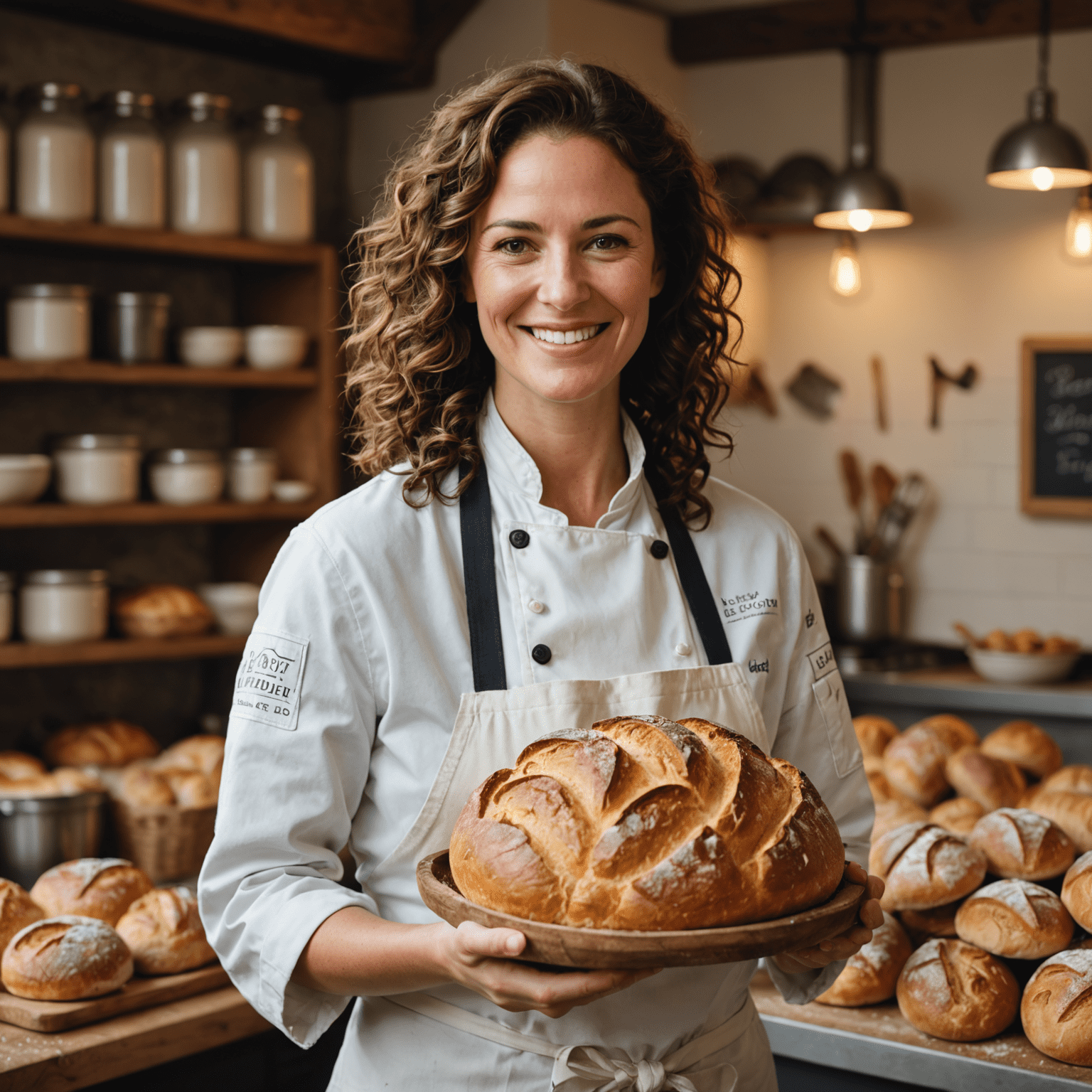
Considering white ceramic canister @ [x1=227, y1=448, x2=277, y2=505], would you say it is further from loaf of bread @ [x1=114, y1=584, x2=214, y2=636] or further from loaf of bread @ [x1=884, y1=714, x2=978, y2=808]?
loaf of bread @ [x1=884, y1=714, x2=978, y2=808]

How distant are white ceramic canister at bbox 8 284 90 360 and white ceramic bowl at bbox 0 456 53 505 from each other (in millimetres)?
246

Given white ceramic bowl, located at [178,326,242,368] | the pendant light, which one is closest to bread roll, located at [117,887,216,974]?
white ceramic bowl, located at [178,326,242,368]

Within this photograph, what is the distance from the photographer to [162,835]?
8.44ft

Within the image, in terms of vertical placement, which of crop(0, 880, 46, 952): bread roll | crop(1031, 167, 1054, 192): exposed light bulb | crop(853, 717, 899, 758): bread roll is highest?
crop(1031, 167, 1054, 192): exposed light bulb

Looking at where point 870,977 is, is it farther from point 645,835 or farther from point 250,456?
point 250,456

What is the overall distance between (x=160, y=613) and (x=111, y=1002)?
141cm

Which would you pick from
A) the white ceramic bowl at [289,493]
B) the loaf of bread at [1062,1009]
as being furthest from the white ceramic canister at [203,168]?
the loaf of bread at [1062,1009]

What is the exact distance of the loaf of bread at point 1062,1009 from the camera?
1.72m

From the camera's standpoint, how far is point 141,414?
3.66m

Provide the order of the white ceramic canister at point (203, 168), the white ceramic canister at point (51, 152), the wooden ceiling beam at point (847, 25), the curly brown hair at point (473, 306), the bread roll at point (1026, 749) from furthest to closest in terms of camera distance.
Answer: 1. the wooden ceiling beam at point (847, 25)
2. the white ceramic canister at point (203, 168)
3. the white ceramic canister at point (51, 152)
4. the bread roll at point (1026, 749)
5. the curly brown hair at point (473, 306)

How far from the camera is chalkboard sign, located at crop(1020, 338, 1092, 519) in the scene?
400 cm

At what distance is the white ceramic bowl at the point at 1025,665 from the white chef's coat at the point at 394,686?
8.10ft

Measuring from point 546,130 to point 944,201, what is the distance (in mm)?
3222

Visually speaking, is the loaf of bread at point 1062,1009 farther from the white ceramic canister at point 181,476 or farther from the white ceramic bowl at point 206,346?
the white ceramic bowl at point 206,346
